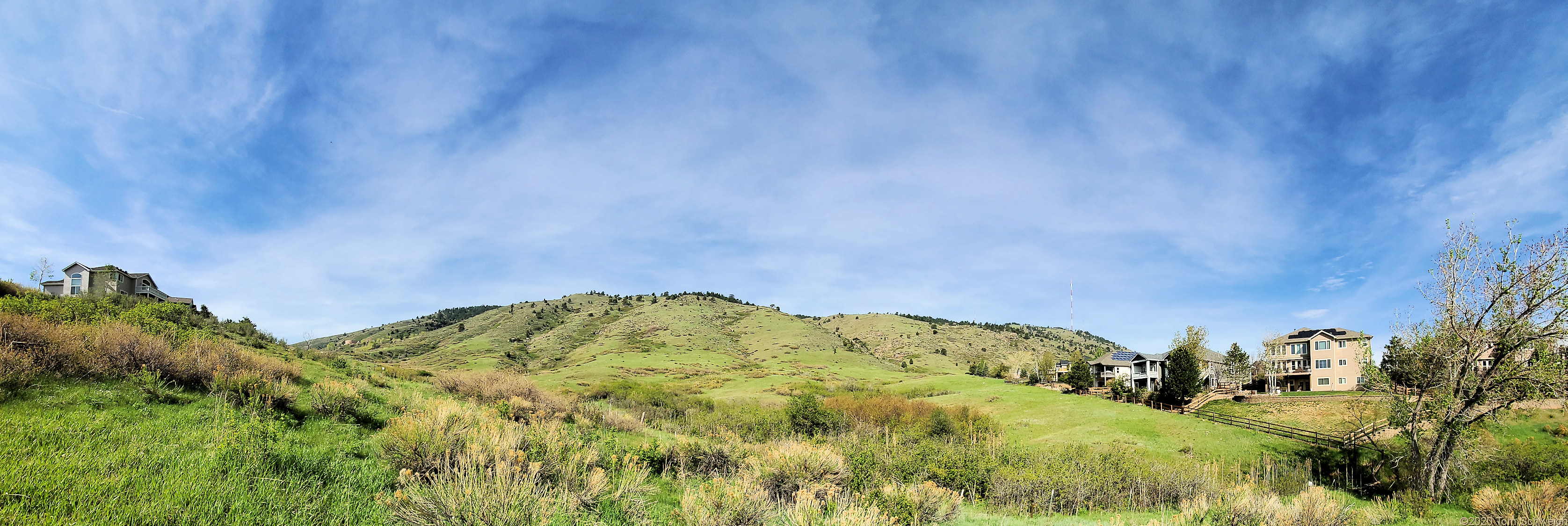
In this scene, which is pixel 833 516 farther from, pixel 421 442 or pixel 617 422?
pixel 617 422

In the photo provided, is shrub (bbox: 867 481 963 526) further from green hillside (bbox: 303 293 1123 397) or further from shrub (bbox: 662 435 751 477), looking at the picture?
green hillside (bbox: 303 293 1123 397)

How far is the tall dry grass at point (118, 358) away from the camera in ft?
30.4

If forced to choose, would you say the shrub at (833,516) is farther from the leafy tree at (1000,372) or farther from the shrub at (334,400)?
the leafy tree at (1000,372)

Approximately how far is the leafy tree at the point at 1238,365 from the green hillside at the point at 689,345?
2009 cm

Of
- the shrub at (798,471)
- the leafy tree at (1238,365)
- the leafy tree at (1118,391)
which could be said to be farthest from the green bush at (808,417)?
the leafy tree at (1238,365)

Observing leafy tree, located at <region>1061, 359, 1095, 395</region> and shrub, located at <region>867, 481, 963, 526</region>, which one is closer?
shrub, located at <region>867, 481, 963, 526</region>

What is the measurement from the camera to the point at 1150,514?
16.3 meters

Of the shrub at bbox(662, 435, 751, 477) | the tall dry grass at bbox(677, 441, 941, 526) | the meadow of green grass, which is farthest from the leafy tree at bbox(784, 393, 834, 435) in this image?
the meadow of green grass

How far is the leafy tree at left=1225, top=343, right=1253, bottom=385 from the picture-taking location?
54.8 m

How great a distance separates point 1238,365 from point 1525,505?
52.0 m

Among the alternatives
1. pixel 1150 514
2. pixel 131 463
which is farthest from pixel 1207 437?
pixel 131 463

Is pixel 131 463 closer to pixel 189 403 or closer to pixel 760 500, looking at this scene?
pixel 189 403

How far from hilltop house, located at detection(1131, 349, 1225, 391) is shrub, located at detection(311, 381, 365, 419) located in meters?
73.2

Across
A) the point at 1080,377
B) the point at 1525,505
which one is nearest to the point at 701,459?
the point at 1525,505
